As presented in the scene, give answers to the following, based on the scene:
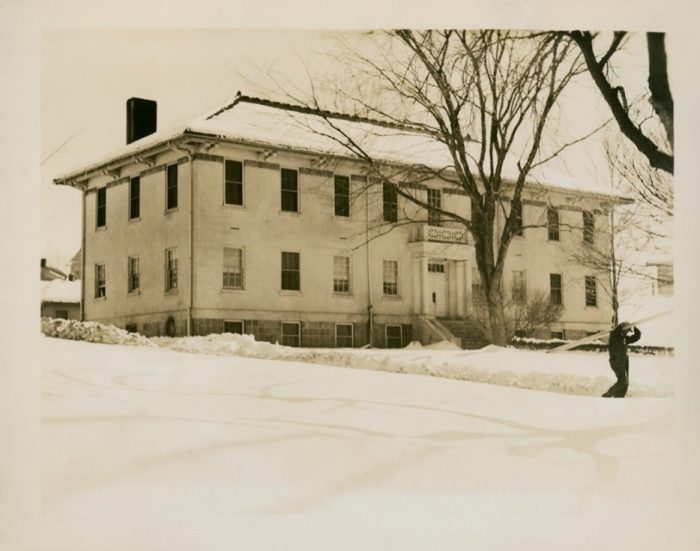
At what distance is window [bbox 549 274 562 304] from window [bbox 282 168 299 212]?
4.13 feet

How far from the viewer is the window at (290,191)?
153 inches

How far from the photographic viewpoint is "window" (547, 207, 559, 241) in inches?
158

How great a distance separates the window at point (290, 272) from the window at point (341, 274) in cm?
17

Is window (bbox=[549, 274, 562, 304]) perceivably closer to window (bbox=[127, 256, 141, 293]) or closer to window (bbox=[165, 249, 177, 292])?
window (bbox=[165, 249, 177, 292])

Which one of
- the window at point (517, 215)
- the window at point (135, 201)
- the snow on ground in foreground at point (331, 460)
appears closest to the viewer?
the snow on ground in foreground at point (331, 460)

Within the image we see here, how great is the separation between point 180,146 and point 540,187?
171 cm

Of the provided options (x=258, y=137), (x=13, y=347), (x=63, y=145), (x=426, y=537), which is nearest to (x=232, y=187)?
(x=258, y=137)

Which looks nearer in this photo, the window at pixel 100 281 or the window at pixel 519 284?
the window at pixel 100 281

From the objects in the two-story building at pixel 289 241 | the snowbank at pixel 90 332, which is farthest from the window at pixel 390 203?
the snowbank at pixel 90 332

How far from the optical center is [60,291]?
12.2 feet

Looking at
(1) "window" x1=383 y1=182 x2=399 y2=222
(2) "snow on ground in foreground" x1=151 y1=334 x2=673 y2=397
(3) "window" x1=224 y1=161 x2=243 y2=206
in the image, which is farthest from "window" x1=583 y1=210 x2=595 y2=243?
(3) "window" x1=224 y1=161 x2=243 y2=206

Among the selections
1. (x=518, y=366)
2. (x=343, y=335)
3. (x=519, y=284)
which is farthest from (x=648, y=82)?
(x=343, y=335)

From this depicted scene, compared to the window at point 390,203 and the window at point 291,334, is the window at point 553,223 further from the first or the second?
the window at point 291,334

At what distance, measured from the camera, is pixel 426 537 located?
3.52 meters
